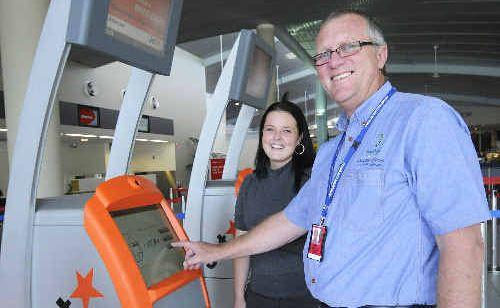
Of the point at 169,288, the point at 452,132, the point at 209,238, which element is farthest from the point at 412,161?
the point at 209,238

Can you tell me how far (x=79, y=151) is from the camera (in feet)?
41.6

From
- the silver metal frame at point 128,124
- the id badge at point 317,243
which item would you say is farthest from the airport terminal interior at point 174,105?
the id badge at point 317,243

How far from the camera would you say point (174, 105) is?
1378 cm

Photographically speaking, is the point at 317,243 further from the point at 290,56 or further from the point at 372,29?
the point at 290,56

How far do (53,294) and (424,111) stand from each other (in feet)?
4.47

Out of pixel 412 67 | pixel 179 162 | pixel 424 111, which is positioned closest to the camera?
pixel 424 111

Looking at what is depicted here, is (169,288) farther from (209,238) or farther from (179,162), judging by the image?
(179,162)

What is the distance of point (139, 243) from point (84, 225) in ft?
0.70

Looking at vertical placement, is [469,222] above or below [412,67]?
below

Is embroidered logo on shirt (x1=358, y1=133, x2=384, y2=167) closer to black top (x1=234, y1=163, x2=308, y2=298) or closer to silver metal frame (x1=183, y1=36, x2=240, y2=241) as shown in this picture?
black top (x1=234, y1=163, x2=308, y2=298)

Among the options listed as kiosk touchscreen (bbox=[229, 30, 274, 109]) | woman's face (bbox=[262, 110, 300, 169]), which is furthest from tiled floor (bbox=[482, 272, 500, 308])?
woman's face (bbox=[262, 110, 300, 169])

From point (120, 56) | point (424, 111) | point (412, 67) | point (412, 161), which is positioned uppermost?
point (412, 67)

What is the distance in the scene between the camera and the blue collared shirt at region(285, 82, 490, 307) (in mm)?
1176

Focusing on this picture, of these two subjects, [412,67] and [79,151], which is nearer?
[79,151]
